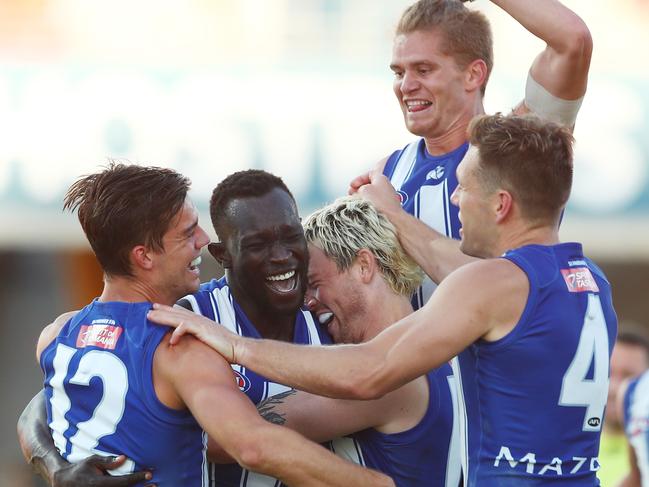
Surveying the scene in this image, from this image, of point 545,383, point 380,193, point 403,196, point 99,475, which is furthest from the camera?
point 403,196

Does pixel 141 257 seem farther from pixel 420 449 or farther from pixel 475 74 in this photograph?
pixel 475 74

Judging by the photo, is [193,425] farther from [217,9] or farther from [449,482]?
[217,9]

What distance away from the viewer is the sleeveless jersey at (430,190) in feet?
20.8

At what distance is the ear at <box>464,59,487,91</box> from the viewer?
6.58 m

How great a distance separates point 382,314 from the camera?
5.73 meters

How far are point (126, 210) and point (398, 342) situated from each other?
4.21 feet

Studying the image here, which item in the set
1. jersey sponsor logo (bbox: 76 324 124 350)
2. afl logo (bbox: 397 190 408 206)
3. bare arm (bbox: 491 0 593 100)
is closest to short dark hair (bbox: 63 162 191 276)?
jersey sponsor logo (bbox: 76 324 124 350)

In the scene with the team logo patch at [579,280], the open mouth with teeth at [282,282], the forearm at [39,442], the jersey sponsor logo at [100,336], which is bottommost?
the forearm at [39,442]

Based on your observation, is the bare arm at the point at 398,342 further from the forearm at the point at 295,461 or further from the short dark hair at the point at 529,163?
the short dark hair at the point at 529,163

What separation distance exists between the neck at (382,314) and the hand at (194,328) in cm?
81

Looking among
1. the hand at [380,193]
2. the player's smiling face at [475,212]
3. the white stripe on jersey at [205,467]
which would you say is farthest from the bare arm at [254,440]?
the hand at [380,193]

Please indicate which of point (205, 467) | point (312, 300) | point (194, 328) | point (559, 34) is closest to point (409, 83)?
point (559, 34)

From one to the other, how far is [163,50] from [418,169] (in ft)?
25.4

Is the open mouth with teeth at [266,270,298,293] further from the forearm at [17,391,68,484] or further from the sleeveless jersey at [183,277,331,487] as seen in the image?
the forearm at [17,391,68,484]
